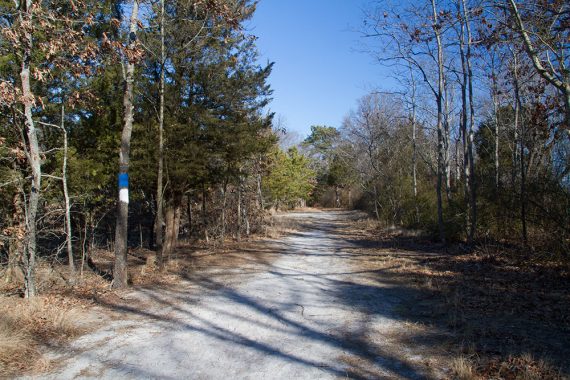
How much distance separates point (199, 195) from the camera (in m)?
19.4

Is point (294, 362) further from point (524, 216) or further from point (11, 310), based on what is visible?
point (524, 216)

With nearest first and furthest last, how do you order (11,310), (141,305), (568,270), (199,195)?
(11,310)
(141,305)
(568,270)
(199,195)

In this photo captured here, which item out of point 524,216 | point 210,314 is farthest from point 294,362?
point 524,216

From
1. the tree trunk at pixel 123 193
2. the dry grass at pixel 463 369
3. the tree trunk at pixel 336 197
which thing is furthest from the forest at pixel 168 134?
the tree trunk at pixel 336 197

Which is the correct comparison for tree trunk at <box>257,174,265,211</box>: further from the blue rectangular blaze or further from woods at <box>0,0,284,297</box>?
the blue rectangular blaze

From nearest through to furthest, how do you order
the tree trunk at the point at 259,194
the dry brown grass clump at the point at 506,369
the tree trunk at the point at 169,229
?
the dry brown grass clump at the point at 506,369 → the tree trunk at the point at 169,229 → the tree trunk at the point at 259,194

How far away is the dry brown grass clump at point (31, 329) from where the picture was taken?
4785 millimetres

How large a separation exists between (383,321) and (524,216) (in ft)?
24.3

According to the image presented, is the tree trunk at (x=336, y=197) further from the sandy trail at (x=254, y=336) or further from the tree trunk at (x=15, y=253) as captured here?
the tree trunk at (x=15, y=253)

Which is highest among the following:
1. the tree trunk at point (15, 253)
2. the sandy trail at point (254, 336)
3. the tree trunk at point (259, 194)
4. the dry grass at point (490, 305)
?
the tree trunk at point (259, 194)

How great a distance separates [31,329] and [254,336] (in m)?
3.18

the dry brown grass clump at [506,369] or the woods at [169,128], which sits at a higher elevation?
the woods at [169,128]

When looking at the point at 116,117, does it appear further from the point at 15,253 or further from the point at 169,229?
the point at 15,253

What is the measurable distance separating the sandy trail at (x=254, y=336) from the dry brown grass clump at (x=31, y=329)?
31 cm
